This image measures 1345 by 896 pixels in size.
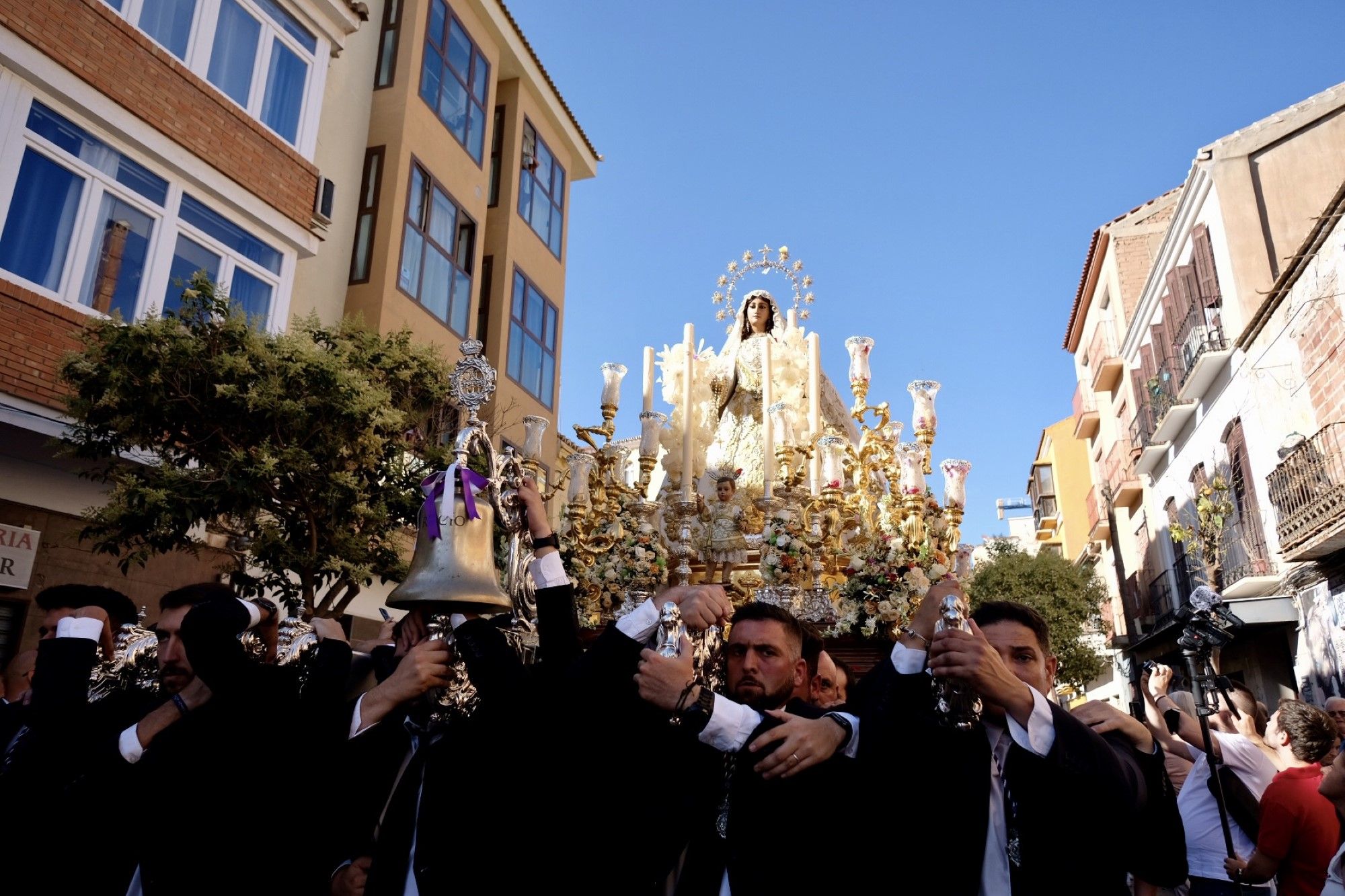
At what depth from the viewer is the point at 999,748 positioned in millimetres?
2314

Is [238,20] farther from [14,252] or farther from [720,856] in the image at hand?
[720,856]

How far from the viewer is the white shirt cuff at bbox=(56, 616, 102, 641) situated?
2.82 meters

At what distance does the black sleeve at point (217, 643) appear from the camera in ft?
8.00

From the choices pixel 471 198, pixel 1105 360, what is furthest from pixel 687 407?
pixel 1105 360

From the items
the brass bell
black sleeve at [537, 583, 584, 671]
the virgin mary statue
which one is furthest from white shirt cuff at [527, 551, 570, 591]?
the virgin mary statue

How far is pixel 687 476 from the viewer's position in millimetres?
7965

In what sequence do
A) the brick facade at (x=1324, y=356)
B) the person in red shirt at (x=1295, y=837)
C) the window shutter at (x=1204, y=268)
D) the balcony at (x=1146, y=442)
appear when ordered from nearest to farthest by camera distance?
the person in red shirt at (x=1295, y=837) < the brick facade at (x=1324, y=356) < the window shutter at (x=1204, y=268) < the balcony at (x=1146, y=442)

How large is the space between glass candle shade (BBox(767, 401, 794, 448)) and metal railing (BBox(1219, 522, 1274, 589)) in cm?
1002

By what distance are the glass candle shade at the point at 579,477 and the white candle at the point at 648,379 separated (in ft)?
2.82

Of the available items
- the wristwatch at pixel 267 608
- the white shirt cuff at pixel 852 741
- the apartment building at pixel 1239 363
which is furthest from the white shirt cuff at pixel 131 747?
the apartment building at pixel 1239 363

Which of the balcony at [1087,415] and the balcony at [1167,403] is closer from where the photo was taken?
the balcony at [1167,403]

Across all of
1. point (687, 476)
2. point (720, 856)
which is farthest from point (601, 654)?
point (687, 476)

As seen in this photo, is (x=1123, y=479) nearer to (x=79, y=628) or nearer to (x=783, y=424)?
(x=783, y=424)

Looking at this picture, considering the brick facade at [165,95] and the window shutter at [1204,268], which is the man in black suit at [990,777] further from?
the window shutter at [1204,268]
